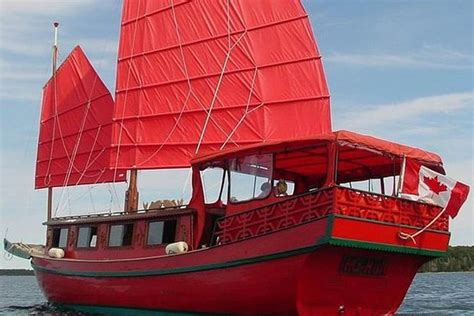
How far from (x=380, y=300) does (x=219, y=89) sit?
7764mm

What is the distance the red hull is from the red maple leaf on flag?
0.78 meters

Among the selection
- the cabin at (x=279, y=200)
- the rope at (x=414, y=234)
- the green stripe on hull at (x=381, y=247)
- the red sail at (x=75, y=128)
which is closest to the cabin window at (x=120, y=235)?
the cabin at (x=279, y=200)

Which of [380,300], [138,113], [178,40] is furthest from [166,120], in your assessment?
[380,300]

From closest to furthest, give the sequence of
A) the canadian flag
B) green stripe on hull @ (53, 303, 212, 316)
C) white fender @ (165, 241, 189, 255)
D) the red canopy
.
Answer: the red canopy
the canadian flag
white fender @ (165, 241, 189, 255)
green stripe on hull @ (53, 303, 212, 316)

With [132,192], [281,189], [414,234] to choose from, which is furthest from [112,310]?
[414,234]

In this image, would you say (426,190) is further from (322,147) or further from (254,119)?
(254,119)

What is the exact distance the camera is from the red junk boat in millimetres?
11859

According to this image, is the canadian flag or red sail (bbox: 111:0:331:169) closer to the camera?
the canadian flag

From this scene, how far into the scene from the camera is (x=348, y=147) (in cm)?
1223

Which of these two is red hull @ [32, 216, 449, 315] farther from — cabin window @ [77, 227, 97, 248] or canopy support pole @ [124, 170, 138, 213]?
canopy support pole @ [124, 170, 138, 213]

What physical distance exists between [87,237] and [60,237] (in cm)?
179

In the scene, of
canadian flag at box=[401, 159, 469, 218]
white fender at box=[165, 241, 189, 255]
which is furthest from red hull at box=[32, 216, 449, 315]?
canadian flag at box=[401, 159, 469, 218]

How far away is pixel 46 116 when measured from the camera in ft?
80.3

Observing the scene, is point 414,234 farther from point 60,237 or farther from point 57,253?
point 60,237
